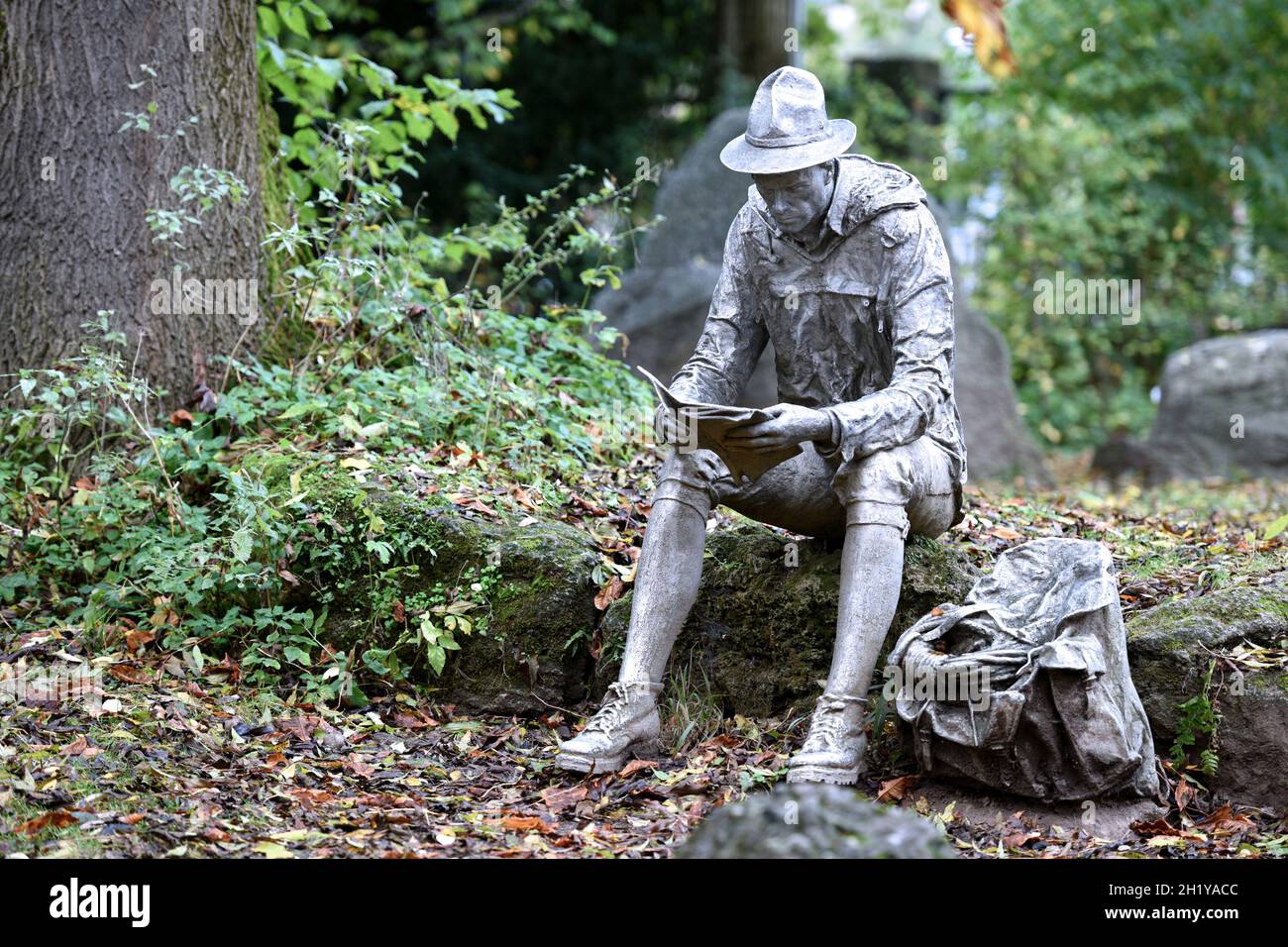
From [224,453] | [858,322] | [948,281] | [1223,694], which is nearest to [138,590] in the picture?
[224,453]

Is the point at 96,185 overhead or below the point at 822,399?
overhead

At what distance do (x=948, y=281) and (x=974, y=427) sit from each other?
20.5 ft

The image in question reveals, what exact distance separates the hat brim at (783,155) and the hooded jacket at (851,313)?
18 cm

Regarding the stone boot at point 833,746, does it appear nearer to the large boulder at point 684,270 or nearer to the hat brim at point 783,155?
the hat brim at point 783,155

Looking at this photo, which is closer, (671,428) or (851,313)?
(671,428)

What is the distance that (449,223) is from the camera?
12641mm

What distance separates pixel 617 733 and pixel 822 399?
4.33 feet

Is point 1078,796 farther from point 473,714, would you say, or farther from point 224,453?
point 224,453

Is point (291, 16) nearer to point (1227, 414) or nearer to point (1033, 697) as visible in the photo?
point (1033, 697)

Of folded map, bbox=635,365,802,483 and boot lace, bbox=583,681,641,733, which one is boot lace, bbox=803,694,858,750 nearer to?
boot lace, bbox=583,681,641,733

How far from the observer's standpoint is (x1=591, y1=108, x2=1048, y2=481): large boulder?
31.4 feet

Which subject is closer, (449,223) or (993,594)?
(993,594)

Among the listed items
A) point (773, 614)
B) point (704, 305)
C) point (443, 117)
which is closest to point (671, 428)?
point (773, 614)

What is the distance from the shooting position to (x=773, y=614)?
190 inches
